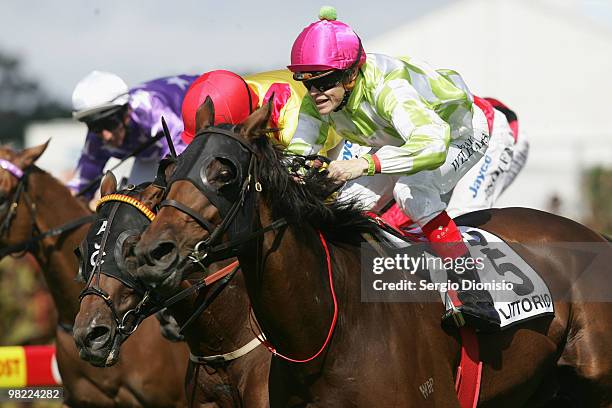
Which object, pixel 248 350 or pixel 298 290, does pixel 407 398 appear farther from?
pixel 248 350

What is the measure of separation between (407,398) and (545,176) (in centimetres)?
1570

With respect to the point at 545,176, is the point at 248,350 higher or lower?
higher

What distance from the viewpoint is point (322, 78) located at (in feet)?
12.0

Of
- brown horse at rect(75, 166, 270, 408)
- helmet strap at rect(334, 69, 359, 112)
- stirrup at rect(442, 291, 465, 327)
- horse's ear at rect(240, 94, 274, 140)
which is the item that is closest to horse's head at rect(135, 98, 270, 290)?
horse's ear at rect(240, 94, 274, 140)

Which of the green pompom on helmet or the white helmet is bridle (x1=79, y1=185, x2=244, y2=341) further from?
the white helmet

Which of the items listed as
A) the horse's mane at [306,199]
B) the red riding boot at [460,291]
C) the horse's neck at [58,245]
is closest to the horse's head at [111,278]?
the horse's mane at [306,199]

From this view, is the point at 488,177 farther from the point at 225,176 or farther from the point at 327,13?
the point at 225,176

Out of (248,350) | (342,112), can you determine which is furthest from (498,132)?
(248,350)

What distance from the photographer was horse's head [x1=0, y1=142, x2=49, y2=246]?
5566 mm

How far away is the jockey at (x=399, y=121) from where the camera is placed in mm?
3486

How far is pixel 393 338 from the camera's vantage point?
11.2ft

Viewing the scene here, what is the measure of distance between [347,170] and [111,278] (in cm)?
100

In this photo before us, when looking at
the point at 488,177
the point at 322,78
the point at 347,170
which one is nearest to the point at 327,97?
the point at 322,78

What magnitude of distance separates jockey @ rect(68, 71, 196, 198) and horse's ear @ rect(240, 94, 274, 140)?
250 centimetres
